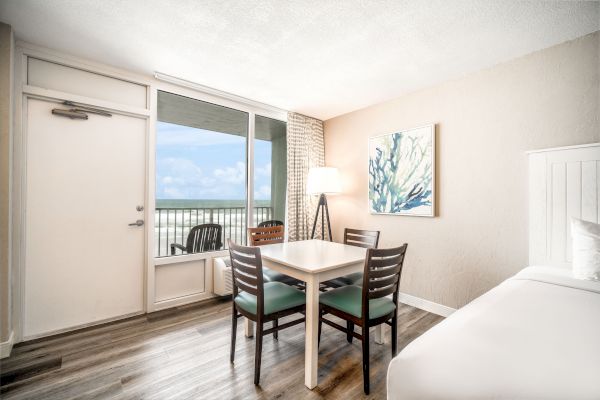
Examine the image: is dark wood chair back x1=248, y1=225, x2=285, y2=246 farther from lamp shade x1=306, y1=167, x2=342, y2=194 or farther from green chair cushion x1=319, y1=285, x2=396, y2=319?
green chair cushion x1=319, y1=285, x2=396, y2=319

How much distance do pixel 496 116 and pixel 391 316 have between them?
209cm

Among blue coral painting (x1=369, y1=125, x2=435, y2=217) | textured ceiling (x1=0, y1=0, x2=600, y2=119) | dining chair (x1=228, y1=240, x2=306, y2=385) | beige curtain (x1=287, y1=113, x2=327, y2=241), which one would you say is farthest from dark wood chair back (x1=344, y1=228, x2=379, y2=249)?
textured ceiling (x1=0, y1=0, x2=600, y2=119)

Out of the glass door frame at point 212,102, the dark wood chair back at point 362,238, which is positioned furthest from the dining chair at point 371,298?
the glass door frame at point 212,102

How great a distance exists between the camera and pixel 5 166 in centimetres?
198

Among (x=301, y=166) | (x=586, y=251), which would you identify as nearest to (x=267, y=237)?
(x=301, y=166)

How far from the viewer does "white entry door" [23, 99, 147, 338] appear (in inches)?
88.4

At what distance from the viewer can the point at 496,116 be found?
8.03 feet

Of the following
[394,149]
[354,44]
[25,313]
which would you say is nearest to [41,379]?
[25,313]

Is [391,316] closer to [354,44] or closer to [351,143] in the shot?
[354,44]

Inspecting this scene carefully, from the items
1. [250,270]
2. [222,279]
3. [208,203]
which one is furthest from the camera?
[208,203]

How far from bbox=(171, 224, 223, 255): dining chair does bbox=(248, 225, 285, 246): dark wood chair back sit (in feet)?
2.45

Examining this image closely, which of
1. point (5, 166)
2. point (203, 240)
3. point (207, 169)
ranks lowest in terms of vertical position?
point (203, 240)

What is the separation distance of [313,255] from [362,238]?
869 millimetres

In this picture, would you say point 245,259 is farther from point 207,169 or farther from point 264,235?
point 207,169
